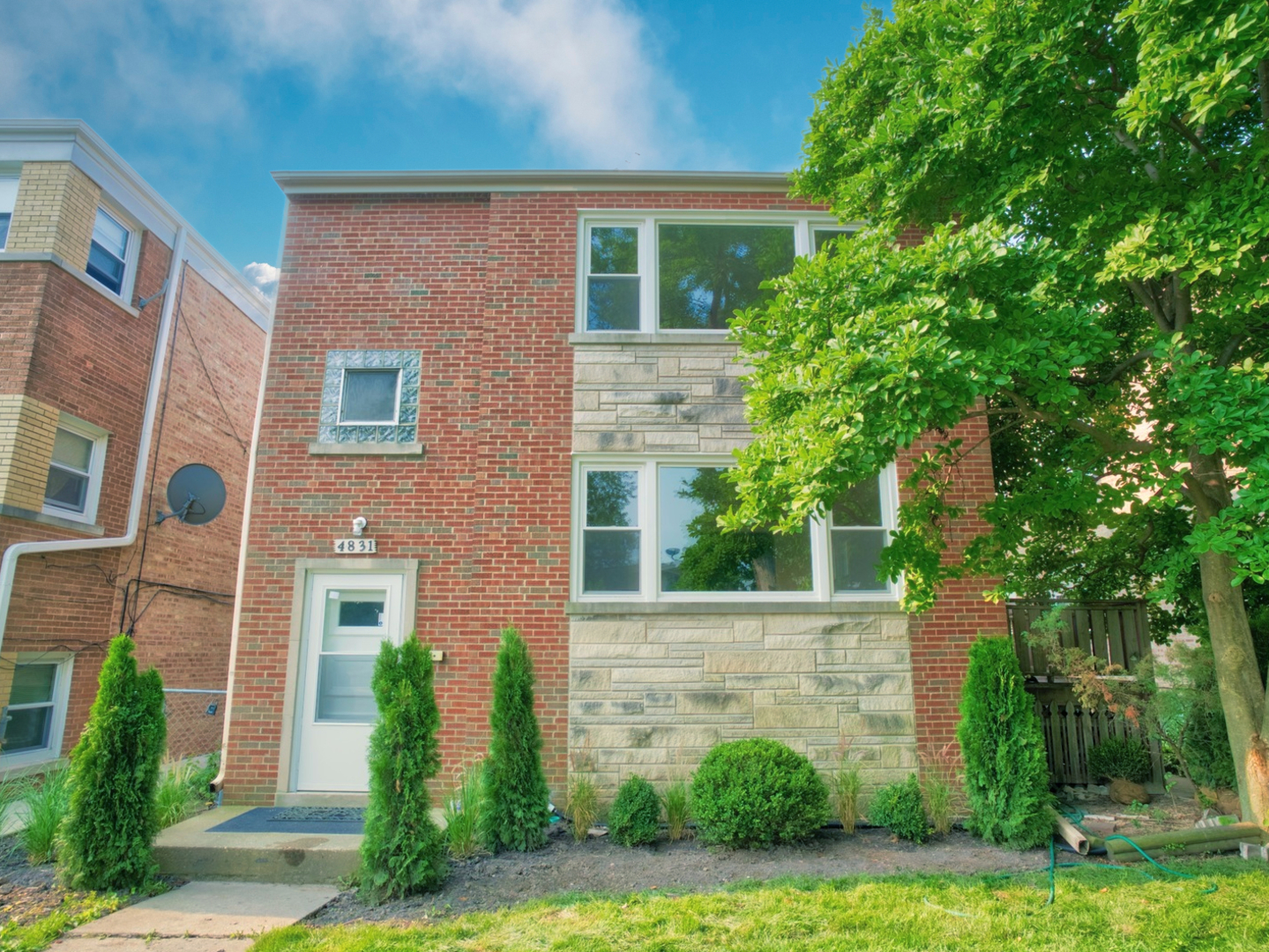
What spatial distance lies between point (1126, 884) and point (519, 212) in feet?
26.6

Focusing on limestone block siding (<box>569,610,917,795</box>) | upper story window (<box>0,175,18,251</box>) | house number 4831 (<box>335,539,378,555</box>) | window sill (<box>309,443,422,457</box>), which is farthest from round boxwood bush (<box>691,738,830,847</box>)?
upper story window (<box>0,175,18,251</box>)

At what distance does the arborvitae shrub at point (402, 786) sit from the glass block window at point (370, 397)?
10.9 feet

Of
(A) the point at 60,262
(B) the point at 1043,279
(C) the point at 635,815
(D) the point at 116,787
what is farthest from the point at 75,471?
(B) the point at 1043,279

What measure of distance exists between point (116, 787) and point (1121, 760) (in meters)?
8.83

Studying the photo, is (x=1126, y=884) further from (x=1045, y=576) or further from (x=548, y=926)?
(x=1045, y=576)

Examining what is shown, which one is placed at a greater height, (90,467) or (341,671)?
(90,467)

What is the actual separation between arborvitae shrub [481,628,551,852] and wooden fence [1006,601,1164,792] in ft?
16.6

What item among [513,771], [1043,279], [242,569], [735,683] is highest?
[1043,279]

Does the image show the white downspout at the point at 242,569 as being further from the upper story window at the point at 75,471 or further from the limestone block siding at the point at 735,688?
the limestone block siding at the point at 735,688

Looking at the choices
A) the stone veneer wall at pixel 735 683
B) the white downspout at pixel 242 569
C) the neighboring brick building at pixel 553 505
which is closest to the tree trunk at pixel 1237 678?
the neighboring brick building at pixel 553 505

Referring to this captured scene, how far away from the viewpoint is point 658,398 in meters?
7.77

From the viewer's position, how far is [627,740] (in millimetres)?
6953

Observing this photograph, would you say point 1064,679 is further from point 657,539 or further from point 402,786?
point 402,786

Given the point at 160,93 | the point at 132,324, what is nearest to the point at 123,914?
the point at 132,324
